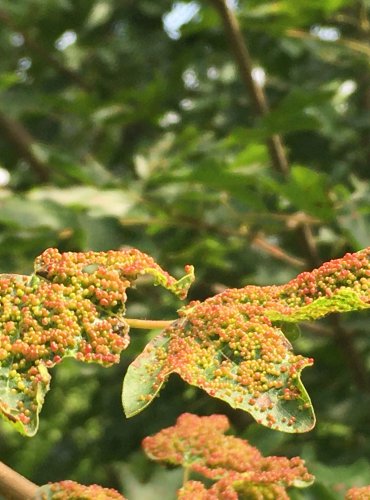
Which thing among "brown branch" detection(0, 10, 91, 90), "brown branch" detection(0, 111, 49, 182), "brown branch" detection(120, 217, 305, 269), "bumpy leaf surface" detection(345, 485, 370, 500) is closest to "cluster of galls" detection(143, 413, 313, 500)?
"bumpy leaf surface" detection(345, 485, 370, 500)

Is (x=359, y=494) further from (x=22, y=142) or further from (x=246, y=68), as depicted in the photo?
(x=22, y=142)

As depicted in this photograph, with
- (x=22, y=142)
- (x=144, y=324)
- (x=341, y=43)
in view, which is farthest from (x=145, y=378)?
(x=22, y=142)

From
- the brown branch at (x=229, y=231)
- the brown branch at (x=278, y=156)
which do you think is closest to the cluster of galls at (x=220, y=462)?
the brown branch at (x=229, y=231)

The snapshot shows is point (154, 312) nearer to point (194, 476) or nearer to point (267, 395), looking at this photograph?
point (194, 476)

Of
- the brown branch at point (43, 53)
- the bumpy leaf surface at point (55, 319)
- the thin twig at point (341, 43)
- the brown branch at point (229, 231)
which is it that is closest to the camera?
the bumpy leaf surface at point (55, 319)

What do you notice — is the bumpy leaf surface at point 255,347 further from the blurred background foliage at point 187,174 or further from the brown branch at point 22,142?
the brown branch at point 22,142

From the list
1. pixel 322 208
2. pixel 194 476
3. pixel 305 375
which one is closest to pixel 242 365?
pixel 194 476
